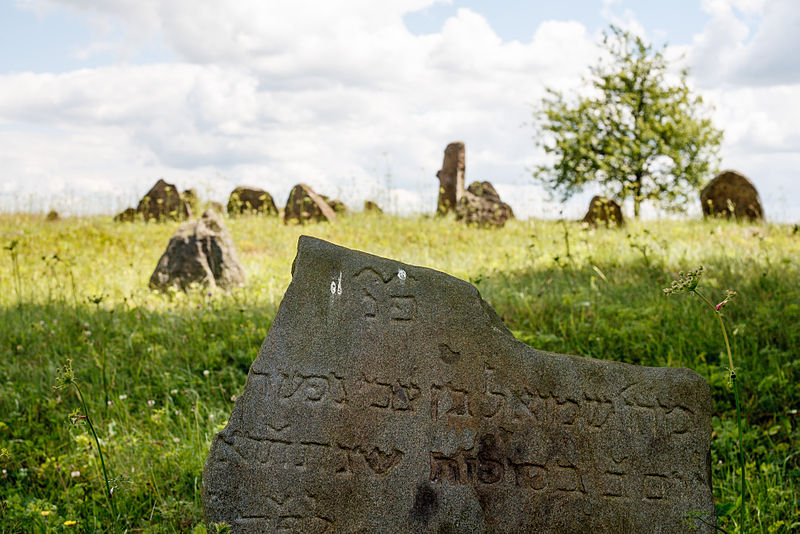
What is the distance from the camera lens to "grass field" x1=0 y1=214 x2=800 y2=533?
13.7 ft

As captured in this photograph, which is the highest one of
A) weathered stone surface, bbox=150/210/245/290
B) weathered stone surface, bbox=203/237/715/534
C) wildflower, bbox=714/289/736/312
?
weathered stone surface, bbox=150/210/245/290

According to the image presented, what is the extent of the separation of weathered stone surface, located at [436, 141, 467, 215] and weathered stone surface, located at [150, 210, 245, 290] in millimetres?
7861

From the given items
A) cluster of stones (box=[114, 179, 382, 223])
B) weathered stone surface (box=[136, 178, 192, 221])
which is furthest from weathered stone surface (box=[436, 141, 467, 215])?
weathered stone surface (box=[136, 178, 192, 221])

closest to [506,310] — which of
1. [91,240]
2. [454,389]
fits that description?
[454,389]

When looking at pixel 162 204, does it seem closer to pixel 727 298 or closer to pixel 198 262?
pixel 198 262

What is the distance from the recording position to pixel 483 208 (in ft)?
47.7

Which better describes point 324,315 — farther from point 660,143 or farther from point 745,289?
point 660,143

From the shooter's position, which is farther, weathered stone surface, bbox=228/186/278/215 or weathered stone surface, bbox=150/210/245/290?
weathered stone surface, bbox=228/186/278/215

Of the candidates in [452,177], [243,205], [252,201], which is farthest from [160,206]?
[452,177]

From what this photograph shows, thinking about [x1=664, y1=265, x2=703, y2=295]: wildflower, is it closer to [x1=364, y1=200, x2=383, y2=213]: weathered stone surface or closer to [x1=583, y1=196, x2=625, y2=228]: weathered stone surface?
[x1=583, y1=196, x2=625, y2=228]: weathered stone surface

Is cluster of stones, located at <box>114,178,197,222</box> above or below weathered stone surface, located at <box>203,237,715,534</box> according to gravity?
above

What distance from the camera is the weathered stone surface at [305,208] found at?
14703mm

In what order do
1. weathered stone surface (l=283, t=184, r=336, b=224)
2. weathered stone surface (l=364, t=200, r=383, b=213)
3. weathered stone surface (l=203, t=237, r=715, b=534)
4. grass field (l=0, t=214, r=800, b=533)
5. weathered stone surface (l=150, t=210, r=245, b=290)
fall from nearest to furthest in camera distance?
weathered stone surface (l=203, t=237, r=715, b=534)
grass field (l=0, t=214, r=800, b=533)
weathered stone surface (l=150, t=210, r=245, b=290)
weathered stone surface (l=283, t=184, r=336, b=224)
weathered stone surface (l=364, t=200, r=383, b=213)

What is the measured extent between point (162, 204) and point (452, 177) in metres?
6.65
